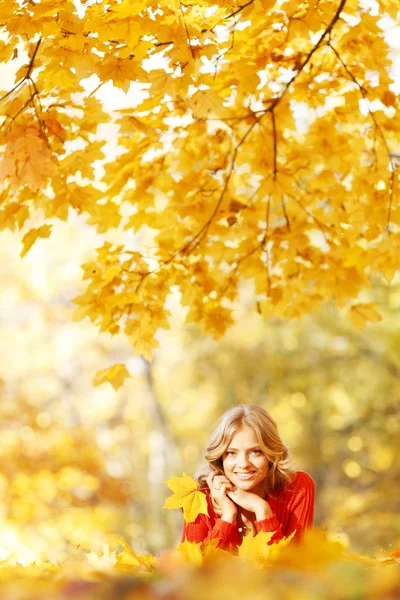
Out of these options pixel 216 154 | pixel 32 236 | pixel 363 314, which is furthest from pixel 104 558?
pixel 216 154

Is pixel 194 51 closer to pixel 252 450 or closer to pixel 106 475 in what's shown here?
pixel 252 450

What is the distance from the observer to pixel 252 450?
1884mm

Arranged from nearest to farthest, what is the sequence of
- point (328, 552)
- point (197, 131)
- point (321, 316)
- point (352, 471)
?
point (328, 552), point (197, 131), point (321, 316), point (352, 471)

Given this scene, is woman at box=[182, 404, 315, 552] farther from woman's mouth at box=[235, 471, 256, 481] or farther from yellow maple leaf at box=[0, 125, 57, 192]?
yellow maple leaf at box=[0, 125, 57, 192]

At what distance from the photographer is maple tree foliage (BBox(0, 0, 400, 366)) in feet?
6.56

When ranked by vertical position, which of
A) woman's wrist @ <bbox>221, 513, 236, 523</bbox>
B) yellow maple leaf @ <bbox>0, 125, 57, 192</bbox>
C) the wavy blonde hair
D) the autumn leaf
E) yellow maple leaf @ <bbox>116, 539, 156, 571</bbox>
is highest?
yellow maple leaf @ <bbox>0, 125, 57, 192</bbox>

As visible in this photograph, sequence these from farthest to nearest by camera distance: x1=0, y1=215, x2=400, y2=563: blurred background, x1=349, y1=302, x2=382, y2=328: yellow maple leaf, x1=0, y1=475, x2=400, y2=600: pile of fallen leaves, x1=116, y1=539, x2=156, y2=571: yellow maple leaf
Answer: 1. x1=0, y1=215, x2=400, y2=563: blurred background
2. x1=349, y1=302, x2=382, y2=328: yellow maple leaf
3. x1=116, y1=539, x2=156, y2=571: yellow maple leaf
4. x1=0, y1=475, x2=400, y2=600: pile of fallen leaves

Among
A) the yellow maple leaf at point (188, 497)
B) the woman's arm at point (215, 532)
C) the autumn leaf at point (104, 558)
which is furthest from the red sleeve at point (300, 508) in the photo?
the autumn leaf at point (104, 558)

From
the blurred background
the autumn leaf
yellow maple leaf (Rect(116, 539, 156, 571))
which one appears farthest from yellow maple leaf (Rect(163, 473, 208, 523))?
the blurred background

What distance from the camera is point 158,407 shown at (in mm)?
9117

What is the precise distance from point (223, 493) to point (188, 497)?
0.44 ft

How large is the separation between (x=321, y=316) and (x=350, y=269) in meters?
6.11

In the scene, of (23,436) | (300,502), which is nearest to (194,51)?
(300,502)

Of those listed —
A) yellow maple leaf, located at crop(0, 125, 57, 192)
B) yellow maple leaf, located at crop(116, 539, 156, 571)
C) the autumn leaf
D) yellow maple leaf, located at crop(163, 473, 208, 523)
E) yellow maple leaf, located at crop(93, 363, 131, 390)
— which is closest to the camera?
yellow maple leaf, located at crop(116, 539, 156, 571)
